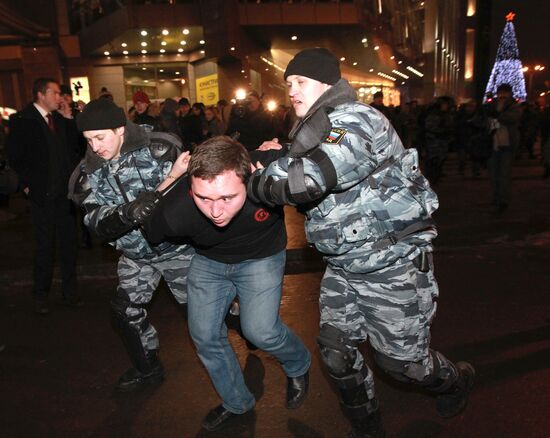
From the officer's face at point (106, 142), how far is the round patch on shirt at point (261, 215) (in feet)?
3.15

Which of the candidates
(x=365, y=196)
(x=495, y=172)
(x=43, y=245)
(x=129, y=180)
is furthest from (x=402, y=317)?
(x=495, y=172)

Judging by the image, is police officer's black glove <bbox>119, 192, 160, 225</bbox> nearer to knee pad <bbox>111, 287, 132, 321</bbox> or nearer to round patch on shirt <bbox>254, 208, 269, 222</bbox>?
round patch on shirt <bbox>254, 208, 269, 222</bbox>

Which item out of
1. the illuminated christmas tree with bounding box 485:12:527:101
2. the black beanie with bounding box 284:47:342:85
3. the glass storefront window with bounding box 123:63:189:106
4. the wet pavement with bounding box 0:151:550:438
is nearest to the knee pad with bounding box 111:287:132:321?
the wet pavement with bounding box 0:151:550:438

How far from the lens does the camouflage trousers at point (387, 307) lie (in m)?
2.48

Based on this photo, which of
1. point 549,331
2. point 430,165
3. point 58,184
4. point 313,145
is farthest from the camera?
point 430,165

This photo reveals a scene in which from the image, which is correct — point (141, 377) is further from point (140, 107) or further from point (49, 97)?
point (140, 107)

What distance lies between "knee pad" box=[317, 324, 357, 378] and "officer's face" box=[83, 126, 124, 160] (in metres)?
1.55

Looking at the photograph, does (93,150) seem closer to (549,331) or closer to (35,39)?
(549,331)

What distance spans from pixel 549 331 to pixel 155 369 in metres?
2.94

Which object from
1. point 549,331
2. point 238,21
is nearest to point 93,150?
point 549,331

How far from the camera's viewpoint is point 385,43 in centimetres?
3262

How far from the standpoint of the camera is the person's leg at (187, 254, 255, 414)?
2771 millimetres

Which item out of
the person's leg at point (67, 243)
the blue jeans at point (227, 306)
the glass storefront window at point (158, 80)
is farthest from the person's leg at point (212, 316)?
the glass storefront window at point (158, 80)

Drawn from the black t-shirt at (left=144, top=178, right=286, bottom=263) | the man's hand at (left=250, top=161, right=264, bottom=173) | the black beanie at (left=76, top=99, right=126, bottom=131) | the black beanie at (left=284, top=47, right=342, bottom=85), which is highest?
the black beanie at (left=284, top=47, right=342, bottom=85)
